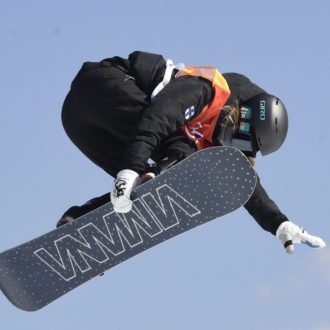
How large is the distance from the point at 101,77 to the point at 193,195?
58.6 inches

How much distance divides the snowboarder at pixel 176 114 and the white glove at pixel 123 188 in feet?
0.85

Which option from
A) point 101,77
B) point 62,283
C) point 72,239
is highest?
point 101,77

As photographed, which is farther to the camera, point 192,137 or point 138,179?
point 192,137

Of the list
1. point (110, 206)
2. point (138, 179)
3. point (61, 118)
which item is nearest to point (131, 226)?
point (110, 206)

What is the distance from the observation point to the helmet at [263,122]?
26.1 ft

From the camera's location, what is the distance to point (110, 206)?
313 inches

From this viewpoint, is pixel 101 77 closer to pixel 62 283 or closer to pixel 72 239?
pixel 72 239

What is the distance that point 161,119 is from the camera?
7453 millimetres

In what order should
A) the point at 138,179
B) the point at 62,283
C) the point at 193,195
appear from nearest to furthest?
the point at 138,179 < the point at 193,195 < the point at 62,283

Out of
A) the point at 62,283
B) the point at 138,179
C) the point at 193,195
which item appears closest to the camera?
the point at 138,179

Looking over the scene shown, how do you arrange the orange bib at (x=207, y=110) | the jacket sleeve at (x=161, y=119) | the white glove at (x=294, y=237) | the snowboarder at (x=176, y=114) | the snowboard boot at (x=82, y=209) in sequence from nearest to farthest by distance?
the jacket sleeve at (x=161, y=119)
the snowboarder at (x=176, y=114)
the orange bib at (x=207, y=110)
the white glove at (x=294, y=237)
the snowboard boot at (x=82, y=209)

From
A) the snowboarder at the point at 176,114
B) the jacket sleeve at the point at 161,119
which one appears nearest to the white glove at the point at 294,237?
the snowboarder at the point at 176,114

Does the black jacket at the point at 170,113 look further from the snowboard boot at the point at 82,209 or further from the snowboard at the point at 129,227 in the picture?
the snowboard boot at the point at 82,209

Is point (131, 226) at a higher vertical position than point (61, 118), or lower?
lower
